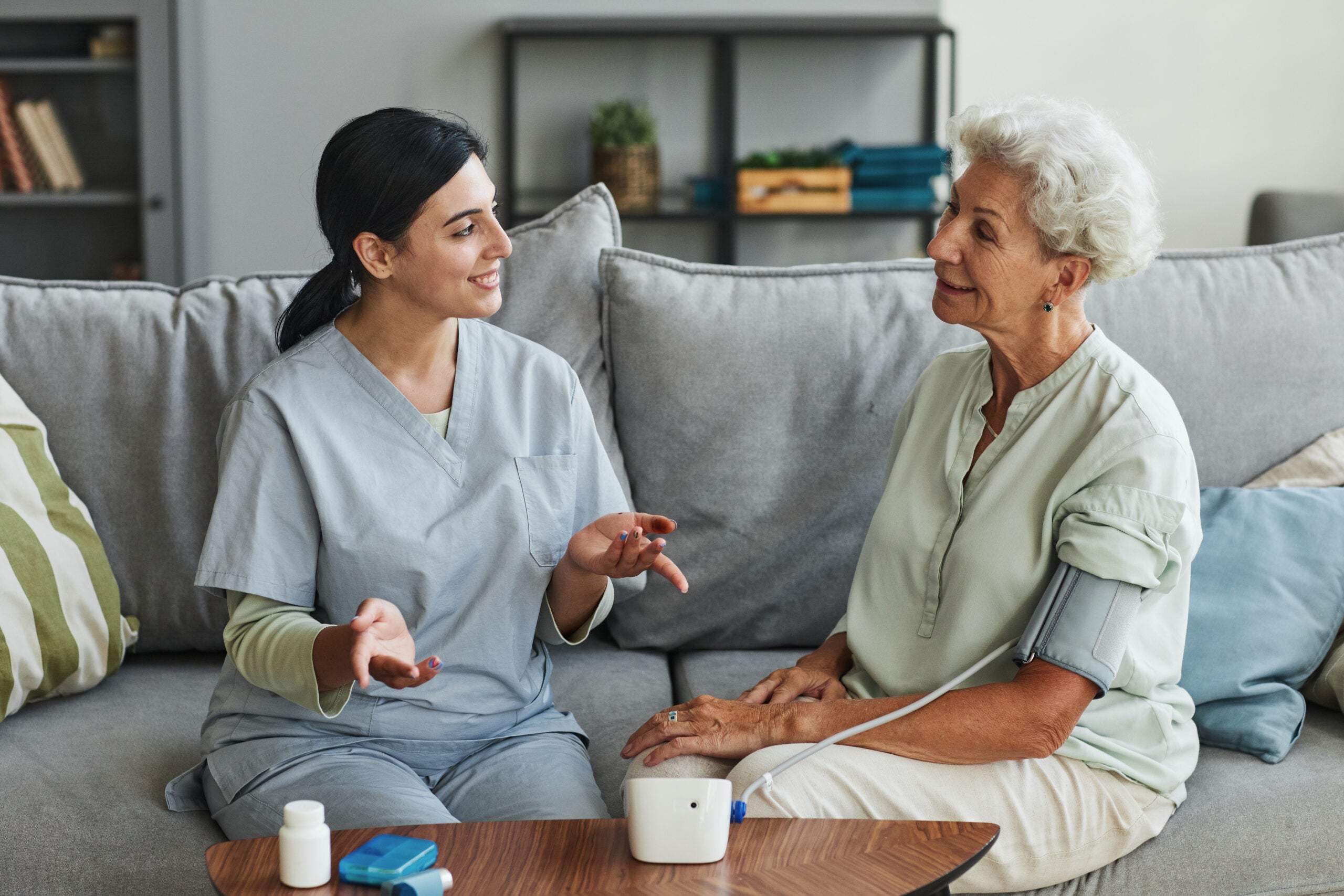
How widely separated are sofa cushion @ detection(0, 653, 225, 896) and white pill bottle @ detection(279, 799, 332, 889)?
37 cm

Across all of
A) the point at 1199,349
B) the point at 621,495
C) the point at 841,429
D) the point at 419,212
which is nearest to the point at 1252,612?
the point at 1199,349

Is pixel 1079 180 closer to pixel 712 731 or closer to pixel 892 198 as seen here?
pixel 712 731

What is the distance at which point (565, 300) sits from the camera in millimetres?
1689

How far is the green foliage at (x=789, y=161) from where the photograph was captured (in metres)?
3.73

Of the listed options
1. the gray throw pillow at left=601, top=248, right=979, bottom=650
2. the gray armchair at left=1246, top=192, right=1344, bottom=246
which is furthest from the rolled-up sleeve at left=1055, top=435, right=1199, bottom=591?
the gray armchair at left=1246, top=192, right=1344, bottom=246

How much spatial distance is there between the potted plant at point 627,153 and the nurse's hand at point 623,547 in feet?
8.51

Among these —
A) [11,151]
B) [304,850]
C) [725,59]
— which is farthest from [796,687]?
[11,151]

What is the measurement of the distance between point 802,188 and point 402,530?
2.72m

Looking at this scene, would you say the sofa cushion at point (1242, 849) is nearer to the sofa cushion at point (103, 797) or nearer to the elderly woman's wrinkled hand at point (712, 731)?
the elderly woman's wrinkled hand at point (712, 731)

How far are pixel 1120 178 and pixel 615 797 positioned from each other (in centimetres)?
86

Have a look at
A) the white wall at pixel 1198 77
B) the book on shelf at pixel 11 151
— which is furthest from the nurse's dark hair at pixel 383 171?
the white wall at pixel 1198 77

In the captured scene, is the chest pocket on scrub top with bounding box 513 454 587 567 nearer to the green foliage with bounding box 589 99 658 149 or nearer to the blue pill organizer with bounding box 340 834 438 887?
the blue pill organizer with bounding box 340 834 438 887

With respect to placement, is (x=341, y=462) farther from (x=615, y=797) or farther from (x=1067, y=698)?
(x=1067, y=698)

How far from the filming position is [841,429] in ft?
5.40
